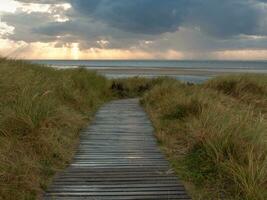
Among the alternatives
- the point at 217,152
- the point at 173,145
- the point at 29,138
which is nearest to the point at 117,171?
the point at 217,152

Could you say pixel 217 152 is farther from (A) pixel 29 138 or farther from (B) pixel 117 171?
(A) pixel 29 138

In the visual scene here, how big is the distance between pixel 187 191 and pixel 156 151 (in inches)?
95.0

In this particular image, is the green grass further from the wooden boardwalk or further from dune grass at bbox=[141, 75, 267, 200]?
the wooden boardwalk

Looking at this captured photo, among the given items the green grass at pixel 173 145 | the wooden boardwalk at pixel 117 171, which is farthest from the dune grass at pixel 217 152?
the wooden boardwalk at pixel 117 171

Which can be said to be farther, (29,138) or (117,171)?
(29,138)

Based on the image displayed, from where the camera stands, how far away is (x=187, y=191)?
585 centimetres

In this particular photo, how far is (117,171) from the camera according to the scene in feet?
22.0

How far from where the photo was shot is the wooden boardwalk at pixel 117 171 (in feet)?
18.6

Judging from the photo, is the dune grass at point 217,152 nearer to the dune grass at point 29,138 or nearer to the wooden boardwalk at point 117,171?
the wooden boardwalk at point 117,171

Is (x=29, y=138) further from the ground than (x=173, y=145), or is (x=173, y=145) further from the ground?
(x=29, y=138)

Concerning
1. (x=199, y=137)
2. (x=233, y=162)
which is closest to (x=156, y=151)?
(x=199, y=137)

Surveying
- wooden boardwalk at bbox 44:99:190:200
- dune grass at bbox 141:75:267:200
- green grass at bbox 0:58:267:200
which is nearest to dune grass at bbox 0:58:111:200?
green grass at bbox 0:58:267:200

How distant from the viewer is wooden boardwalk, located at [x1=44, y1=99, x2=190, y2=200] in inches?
223

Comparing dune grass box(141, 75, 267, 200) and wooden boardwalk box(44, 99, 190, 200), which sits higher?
dune grass box(141, 75, 267, 200)
